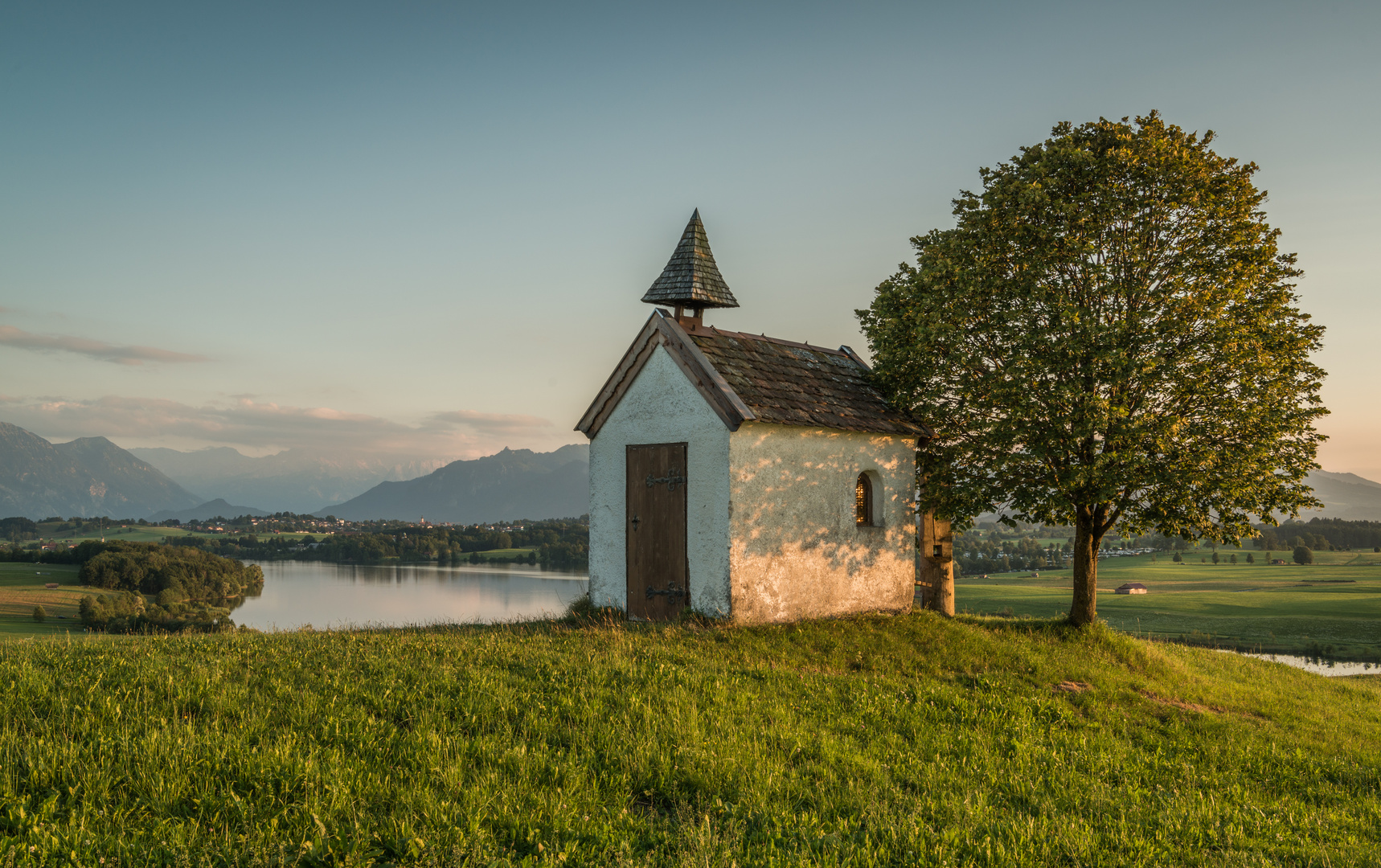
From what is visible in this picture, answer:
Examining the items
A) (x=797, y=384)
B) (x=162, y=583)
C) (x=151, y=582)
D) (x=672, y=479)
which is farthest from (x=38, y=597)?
(x=797, y=384)

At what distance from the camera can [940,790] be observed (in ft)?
23.4

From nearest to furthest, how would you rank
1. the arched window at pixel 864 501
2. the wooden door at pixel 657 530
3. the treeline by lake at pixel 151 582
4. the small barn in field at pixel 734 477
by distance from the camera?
1. the small barn in field at pixel 734 477
2. the wooden door at pixel 657 530
3. the arched window at pixel 864 501
4. the treeline by lake at pixel 151 582

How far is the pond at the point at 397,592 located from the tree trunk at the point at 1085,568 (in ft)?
191

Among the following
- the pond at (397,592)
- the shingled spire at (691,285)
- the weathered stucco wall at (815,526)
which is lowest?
the pond at (397,592)

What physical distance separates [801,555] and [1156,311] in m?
9.55

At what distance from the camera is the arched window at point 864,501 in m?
18.8

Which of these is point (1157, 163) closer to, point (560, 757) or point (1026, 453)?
point (1026, 453)

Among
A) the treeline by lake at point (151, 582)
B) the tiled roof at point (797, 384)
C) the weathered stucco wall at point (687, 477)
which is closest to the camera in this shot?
the weathered stucco wall at point (687, 477)

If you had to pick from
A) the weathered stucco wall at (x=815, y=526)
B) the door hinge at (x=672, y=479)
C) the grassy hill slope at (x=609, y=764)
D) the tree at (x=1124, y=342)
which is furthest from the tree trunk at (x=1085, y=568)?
the door hinge at (x=672, y=479)

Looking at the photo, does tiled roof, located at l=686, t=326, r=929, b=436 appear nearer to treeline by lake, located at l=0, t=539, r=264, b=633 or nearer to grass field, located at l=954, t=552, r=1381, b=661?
grass field, located at l=954, t=552, r=1381, b=661

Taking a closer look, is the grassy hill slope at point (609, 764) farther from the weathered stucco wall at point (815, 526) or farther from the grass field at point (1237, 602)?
the grass field at point (1237, 602)

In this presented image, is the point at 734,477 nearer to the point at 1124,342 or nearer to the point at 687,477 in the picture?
the point at 687,477

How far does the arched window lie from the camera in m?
18.8

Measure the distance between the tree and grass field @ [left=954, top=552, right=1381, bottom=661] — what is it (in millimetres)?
21985
